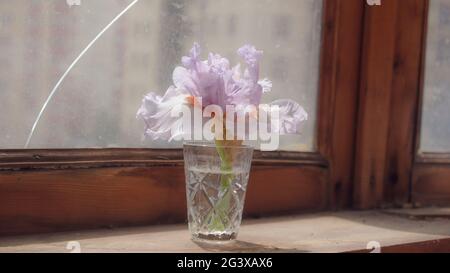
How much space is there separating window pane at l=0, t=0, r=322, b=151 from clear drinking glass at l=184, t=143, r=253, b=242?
6.8 inches

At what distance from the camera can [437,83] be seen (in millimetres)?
1491

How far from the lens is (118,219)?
1087mm

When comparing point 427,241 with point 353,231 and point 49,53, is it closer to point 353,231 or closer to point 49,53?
point 353,231

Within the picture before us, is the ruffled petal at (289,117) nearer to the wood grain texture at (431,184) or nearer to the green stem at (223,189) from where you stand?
the green stem at (223,189)

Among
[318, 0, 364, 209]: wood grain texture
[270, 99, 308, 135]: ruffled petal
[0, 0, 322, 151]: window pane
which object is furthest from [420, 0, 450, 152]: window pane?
[270, 99, 308, 135]: ruffled petal

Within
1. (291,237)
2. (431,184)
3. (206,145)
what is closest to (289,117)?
(206,145)

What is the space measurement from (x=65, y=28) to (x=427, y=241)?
717mm

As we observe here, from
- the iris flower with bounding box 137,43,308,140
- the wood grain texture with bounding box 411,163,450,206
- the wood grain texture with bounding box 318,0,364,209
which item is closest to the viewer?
the iris flower with bounding box 137,43,308,140

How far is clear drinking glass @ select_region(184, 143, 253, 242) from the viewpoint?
974 mm

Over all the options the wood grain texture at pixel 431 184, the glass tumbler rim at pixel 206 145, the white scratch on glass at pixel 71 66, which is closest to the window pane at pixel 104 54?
the white scratch on glass at pixel 71 66

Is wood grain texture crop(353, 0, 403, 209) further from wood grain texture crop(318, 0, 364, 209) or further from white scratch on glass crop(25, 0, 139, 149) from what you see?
white scratch on glass crop(25, 0, 139, 149)

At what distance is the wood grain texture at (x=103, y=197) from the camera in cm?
98

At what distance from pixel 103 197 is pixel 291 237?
12.8 inches
